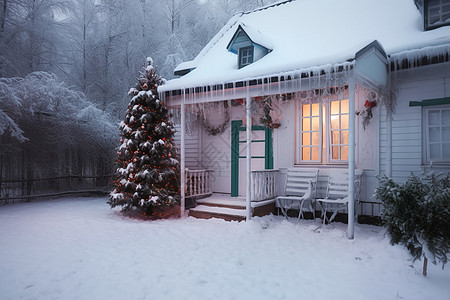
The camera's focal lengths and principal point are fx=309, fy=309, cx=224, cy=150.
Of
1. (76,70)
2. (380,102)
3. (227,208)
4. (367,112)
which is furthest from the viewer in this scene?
(76,70)

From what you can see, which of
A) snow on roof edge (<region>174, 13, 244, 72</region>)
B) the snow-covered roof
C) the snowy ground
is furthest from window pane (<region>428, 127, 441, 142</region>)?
snow on roof edge (<region>174, 13, 244, 72</region>)

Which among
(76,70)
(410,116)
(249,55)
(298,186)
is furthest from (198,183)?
(76,70)

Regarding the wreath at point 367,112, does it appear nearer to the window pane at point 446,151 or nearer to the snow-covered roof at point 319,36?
the snow-covered roof at point 319,36

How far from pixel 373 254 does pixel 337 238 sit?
95cm

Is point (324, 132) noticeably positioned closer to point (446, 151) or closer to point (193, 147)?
point (446, 151)

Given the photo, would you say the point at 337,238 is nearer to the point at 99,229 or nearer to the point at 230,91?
the point at 230,91

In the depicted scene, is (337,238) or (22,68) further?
(22,68)

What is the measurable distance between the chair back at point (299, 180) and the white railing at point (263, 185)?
1.13 feet

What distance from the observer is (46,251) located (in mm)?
5012

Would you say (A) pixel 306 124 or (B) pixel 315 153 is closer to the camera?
(B) pixel 315 153

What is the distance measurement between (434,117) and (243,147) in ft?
14.9

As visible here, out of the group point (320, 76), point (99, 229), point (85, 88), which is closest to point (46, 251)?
point (99, 229)

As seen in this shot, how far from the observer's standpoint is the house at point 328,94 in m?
5.64

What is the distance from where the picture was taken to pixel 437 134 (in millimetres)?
6016
